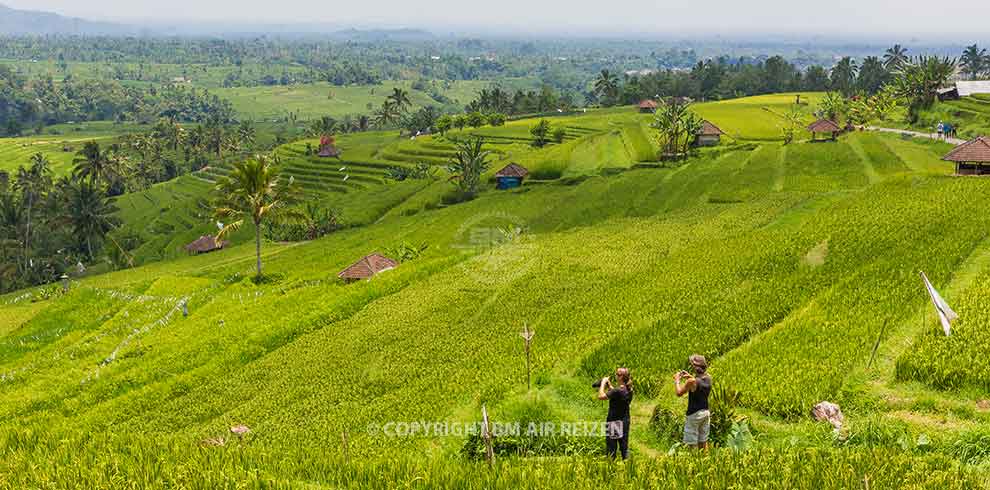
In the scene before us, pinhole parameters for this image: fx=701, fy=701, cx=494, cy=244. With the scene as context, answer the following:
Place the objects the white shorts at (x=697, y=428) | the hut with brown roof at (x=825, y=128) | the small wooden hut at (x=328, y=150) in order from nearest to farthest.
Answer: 1. the white shorts at (x=697, y=428)
2. the hut with brown roof at (x=825, y=128)
3. the small wooden hut at (x=328, y=150)

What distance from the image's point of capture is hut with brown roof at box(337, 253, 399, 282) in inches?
1657

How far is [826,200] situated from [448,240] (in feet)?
89.4

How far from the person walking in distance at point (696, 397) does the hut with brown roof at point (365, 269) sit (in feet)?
98.3

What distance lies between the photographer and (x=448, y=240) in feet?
183

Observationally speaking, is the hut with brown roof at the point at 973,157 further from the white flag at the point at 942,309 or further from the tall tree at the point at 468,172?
the tall tree at the point at 468,172

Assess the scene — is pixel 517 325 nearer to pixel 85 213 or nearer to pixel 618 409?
pixel 618 409

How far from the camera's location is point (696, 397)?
41.9 feet

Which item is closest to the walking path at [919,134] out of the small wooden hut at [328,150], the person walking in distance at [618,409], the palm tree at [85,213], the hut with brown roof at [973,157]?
the hut with brown roof at [973,157]

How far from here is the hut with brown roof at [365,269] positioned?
4209 cm

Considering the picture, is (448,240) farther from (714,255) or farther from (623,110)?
(623,110)

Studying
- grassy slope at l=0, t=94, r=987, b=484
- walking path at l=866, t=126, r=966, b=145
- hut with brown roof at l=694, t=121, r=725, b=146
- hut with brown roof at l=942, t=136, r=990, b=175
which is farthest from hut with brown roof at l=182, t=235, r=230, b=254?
walking path at l=866, t=126, r=966, b=145

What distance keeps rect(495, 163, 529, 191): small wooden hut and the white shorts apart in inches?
2777

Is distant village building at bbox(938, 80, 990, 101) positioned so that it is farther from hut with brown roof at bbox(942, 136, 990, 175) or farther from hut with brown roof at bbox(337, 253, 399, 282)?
hut with brown roof at bbox(337, 253, 399, 282)

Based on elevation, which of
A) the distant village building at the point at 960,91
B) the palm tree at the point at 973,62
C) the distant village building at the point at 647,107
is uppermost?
the palm tree at the point at 973,62
